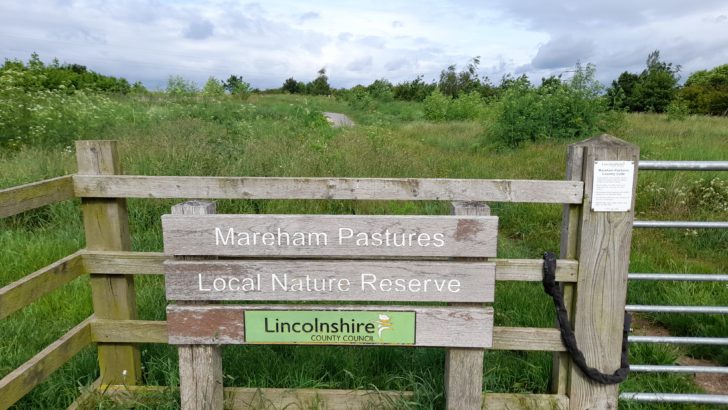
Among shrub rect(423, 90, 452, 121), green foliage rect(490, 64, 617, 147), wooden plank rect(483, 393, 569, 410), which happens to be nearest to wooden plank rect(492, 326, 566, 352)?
wooden plank rect(483, 393, 569, 410)

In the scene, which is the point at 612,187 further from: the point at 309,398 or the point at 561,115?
the point at 561,115

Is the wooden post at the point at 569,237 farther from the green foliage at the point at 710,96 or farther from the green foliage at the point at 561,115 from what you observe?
the green foliage at the point at 710,96

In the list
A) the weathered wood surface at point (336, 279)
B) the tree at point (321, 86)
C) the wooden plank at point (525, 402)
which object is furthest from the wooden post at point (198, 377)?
the tree at point (321, 86)

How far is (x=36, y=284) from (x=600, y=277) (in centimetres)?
286

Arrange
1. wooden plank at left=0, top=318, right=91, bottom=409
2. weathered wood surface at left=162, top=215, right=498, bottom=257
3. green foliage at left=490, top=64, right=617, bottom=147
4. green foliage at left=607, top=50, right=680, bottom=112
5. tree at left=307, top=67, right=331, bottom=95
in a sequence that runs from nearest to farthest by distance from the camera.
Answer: wooden plank at left=0, top=318, right=91, bottom=409
weathered wood surface at left=162, top=215, right=498, bottom=257
green foliage at left=490, top=64, right=617, bottom=147
green foliage at left=607, top=50, right=680, bottom=112
tree at left=307, top=67, right=331, bottom=95

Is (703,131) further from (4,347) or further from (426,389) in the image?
(4,347)

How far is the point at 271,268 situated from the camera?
2.43 metres

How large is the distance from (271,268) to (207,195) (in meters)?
0.51

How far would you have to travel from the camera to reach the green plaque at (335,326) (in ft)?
A: 8.05

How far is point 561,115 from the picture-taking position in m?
12.9

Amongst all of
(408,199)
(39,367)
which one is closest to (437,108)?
(408,199)

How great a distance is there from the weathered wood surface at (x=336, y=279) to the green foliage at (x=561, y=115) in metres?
11.1

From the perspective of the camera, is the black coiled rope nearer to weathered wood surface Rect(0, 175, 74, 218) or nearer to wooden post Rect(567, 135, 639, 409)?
wooden post Rect(567, 135, 639, 409)

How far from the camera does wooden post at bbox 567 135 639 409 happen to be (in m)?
2.44
